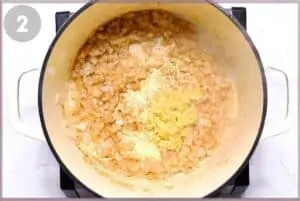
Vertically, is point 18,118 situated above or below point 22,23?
below

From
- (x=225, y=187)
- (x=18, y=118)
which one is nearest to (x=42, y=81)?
(x=18, y=118)

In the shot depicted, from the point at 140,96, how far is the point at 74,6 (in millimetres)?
129

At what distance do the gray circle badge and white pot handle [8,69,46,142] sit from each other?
5cm

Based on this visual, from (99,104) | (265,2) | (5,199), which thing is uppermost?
(265,2)

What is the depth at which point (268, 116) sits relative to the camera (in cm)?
89

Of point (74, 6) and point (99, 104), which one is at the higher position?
point (74, 6)

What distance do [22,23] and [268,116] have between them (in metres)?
0.30

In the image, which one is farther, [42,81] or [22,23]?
[22,23]

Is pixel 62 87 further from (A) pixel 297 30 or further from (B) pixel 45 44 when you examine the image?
(A) pixel 297 30

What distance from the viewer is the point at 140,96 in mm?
886

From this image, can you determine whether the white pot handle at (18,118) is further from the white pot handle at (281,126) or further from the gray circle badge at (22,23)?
the white pot handle at (281,126)

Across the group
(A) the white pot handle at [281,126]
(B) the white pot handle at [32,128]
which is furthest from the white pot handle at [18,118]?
(A) the white pot handle at [281,126]

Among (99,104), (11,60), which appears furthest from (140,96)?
(11,60)

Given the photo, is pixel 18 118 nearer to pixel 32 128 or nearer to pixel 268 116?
pixel 32 128
